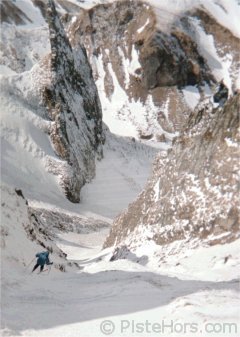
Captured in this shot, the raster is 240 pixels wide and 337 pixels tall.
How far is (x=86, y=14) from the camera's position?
355ft

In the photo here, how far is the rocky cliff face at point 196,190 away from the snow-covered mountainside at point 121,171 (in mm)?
73

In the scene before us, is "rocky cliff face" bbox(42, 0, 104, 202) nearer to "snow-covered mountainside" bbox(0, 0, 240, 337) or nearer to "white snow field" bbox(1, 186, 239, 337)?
"snow-covered mountainside" bbox(0, 0, 240, 337)

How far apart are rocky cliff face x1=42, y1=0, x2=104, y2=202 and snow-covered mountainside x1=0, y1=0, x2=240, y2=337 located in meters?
0.18

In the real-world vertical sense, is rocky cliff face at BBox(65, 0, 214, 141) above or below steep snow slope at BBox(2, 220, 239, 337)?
below

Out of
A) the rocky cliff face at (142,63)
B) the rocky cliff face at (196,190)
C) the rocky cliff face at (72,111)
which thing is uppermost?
the rocky cliff face at (196,190)

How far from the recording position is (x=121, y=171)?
189 feet

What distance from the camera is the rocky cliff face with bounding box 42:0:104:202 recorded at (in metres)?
50.6

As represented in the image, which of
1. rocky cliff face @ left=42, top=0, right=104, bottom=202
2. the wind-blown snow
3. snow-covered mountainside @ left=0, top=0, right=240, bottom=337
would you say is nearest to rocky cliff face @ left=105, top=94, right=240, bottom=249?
snow-covered mountainside @ left=0, top=0, right=240, bottom=337

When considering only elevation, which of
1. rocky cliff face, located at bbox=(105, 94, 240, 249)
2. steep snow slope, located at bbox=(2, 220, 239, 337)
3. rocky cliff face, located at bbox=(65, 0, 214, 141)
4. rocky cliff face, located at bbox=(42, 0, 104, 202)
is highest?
steep snow slope, located at bbox=(2, 220, 239, 337)

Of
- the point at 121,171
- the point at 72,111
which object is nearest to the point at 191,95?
the point at 121,171

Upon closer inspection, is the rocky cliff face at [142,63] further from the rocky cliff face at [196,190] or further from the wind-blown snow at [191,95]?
the rocky cliff face at [196,190]

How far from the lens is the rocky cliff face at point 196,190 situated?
2261 cm

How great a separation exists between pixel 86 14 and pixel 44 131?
211ft

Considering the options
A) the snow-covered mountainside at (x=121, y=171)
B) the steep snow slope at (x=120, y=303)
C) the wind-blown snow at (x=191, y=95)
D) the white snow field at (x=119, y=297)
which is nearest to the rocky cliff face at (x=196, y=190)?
the snow-covered mountainside at (x=121, y=171)
